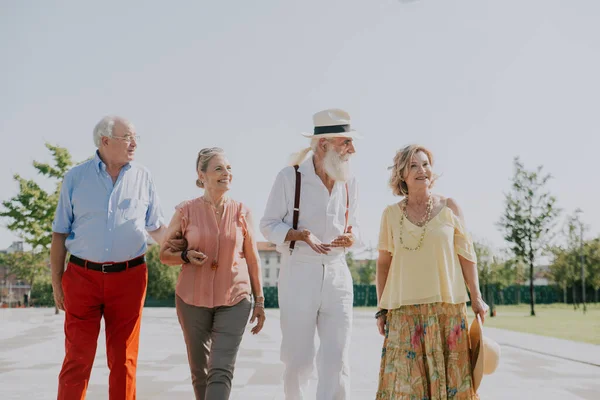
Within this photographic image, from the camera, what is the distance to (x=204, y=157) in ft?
16.7

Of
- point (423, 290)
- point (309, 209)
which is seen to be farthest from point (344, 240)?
point (423, 290)

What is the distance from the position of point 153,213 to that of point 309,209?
3.92 feet

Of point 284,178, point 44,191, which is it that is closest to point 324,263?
point 284,178

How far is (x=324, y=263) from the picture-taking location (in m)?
4.85

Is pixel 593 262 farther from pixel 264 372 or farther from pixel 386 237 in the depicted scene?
pixel 386 237

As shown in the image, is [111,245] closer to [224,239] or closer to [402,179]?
[224,239]

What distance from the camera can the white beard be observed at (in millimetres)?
4984

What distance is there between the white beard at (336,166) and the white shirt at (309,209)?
80 millimetres

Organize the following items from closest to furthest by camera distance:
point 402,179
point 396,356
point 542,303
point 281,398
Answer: point 396,356
point 402,179
point 281,398
point 542,303

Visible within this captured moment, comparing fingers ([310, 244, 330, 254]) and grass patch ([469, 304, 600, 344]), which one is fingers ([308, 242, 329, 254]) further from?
grass patch ([469, 304, 600, 344])

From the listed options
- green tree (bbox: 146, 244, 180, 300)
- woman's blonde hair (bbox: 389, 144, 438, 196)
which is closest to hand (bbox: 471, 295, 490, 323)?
woman's blonde hair (bbox: 389, 144, 438, 196)

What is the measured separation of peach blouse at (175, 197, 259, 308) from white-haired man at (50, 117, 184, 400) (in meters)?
0.33

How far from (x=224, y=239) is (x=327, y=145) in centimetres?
102

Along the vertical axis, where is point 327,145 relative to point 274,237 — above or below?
above
